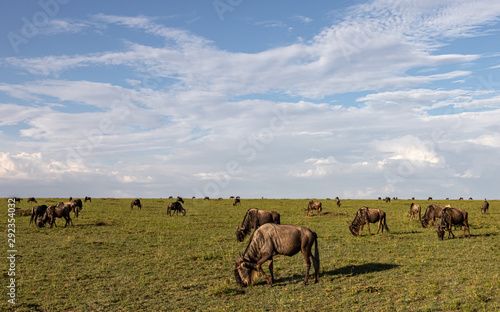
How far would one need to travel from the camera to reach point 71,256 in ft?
62.1

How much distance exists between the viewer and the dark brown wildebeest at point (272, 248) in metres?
12.5

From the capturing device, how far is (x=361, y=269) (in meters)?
15.1

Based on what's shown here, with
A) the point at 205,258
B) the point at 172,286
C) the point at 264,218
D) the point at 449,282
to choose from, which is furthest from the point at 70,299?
the point at 449,282

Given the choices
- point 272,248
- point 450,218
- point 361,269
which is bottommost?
point 361,269

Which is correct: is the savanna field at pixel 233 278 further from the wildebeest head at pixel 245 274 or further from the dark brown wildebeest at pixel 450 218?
the dark brown wildebeest at pixel 450 218

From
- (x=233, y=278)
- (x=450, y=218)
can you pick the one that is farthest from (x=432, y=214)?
(x=233, y=278)

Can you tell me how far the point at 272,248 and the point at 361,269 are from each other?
500 centimetres

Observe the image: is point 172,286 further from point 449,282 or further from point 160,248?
point 449,282

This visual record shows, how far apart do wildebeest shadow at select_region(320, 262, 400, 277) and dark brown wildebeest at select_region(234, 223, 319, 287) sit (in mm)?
2112

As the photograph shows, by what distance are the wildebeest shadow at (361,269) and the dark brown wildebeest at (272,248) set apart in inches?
83.1

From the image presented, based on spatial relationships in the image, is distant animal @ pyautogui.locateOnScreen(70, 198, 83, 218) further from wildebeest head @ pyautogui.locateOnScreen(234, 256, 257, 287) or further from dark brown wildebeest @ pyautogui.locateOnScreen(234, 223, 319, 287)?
dark brown wildebeest @ pyautogui.locateOnScreen(234, 223, 319, 287)

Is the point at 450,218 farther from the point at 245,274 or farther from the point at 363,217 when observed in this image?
the point at 245,274

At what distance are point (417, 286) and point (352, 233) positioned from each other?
13122 millimetres

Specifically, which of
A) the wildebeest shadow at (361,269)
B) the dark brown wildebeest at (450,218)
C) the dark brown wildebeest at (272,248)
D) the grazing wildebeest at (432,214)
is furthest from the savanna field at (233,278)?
the grazing wildebeest at (432,214)
